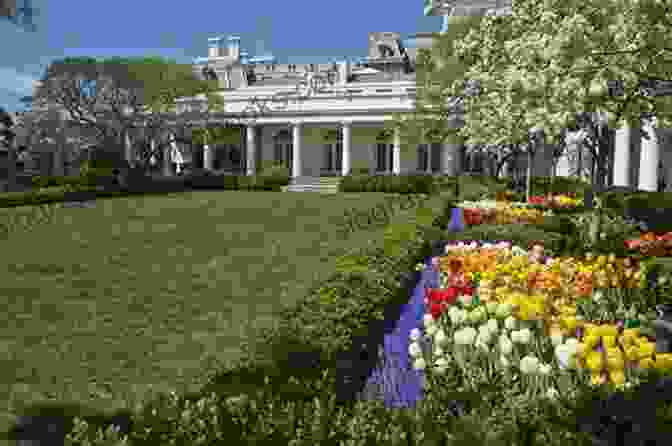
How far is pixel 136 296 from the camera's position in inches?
344

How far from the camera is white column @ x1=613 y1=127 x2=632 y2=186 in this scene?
2456cm

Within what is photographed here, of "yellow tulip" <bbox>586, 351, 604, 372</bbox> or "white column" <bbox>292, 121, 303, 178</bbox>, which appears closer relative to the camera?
"yellow tulip" <bbox>586, 351, 604, 372</bbox>

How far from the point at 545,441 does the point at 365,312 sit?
3.67 m

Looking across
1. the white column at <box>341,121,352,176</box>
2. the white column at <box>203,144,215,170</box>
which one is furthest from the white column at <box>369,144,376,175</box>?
the white column at <box>203,144,215,170</box>

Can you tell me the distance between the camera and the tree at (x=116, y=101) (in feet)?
105

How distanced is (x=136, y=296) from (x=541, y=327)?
6002 millimetres

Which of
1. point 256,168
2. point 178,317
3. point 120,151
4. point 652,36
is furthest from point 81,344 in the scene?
point 256,168

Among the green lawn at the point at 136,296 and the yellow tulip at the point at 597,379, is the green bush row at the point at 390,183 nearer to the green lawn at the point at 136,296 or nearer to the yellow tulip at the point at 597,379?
the green lawn at the point at 136,296

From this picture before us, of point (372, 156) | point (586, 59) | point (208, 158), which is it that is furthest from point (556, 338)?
point (208, 158)

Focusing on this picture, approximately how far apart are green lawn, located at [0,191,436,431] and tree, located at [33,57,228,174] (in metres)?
15.6

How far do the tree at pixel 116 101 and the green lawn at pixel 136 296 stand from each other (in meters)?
15.6

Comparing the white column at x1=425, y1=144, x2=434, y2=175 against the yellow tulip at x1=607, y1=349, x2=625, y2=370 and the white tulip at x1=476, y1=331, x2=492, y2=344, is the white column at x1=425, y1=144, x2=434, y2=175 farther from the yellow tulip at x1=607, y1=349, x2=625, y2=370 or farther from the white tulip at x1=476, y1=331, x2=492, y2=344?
the yellow tulip at x1=607, y1=349, x2=625, y2=370

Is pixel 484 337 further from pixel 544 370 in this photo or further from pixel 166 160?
pixel 166 160

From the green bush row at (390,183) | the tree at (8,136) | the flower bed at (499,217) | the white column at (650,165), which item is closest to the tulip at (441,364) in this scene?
the flower bed at (499,217)
